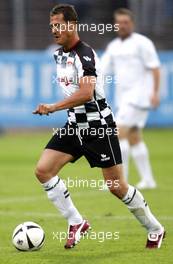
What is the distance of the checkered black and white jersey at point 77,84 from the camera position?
833cm

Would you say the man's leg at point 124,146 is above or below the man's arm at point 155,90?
below

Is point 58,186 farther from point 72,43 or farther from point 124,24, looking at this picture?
point 124,24

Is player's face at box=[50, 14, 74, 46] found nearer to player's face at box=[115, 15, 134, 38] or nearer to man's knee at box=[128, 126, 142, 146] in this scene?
player's face at box=[115, 15, 134, 38]

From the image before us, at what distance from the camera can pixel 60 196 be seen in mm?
8516

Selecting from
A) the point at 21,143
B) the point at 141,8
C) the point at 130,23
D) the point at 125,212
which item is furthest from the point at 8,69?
the point at 125,212

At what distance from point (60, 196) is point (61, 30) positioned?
1584 mm

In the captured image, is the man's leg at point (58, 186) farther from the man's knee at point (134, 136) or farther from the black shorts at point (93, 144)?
the man's knee at point (134, 136)

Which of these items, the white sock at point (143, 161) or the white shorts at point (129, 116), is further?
the white sock at point (143, 161)

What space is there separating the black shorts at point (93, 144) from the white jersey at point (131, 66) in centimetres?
498

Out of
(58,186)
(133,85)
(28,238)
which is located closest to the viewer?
(28,238)

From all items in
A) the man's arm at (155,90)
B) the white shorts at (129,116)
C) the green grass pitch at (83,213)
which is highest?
the man's arm at (155,90)

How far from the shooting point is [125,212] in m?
11.2
